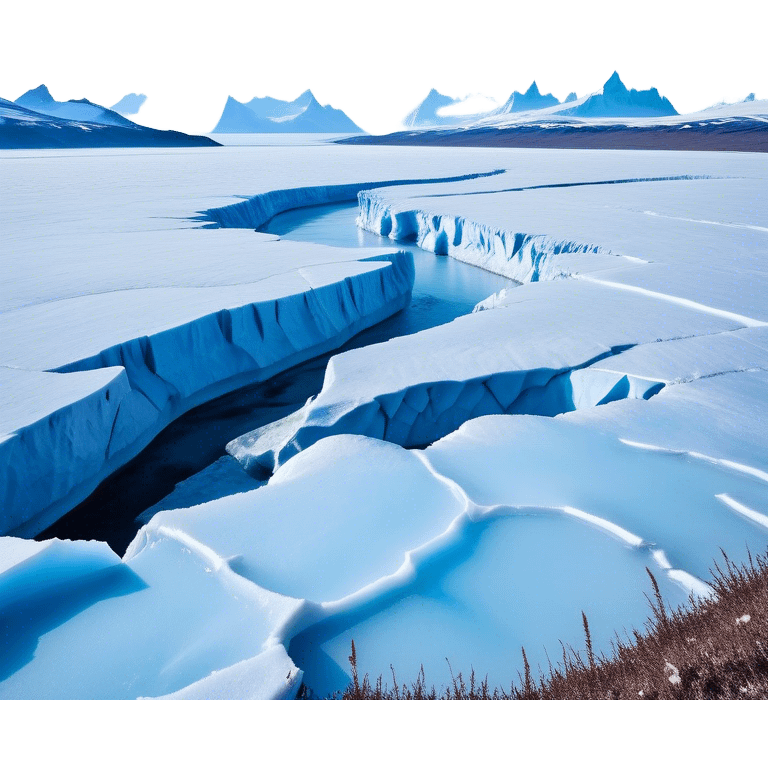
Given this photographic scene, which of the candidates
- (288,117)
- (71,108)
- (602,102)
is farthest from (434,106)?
(71,108)

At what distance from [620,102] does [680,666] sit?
253ft

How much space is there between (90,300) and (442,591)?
163 inches

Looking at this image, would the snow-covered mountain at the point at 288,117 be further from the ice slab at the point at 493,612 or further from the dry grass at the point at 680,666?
the dry grass at the point at 680,666

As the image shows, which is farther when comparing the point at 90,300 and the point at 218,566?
the point at 90,300

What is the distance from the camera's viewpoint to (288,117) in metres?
95.4

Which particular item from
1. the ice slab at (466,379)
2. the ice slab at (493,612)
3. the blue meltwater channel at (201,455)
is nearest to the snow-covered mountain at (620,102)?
the blue meltwater channel at (201,455)

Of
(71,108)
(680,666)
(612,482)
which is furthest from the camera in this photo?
(71,108)

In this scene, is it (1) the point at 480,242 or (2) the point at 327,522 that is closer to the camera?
(2) the point at 327,522

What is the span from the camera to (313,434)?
3.43m

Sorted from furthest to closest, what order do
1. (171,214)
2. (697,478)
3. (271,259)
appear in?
(171,214) < (271,259) < (697,478)

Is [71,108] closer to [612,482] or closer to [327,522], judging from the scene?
[327,522]

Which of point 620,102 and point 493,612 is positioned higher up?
point 493,612
